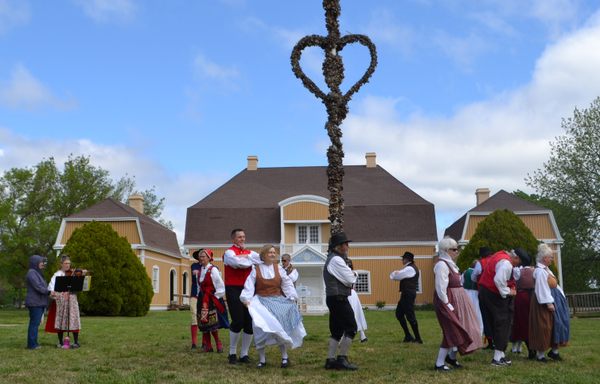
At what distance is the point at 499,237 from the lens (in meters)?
27.9

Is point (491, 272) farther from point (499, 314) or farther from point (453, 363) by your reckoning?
point (453, 363)

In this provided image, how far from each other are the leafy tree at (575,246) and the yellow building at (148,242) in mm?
23186

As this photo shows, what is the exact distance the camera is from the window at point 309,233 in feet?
126

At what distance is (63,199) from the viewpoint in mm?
46688

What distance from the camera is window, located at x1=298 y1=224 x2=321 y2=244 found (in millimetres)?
38344

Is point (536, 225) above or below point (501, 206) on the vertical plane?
below

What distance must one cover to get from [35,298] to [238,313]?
432 cm

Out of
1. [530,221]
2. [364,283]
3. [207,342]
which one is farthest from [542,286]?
[364,283]

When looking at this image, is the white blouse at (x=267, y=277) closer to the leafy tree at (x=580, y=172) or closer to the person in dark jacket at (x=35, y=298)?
the person in dark jacket at (x=35, y=298)

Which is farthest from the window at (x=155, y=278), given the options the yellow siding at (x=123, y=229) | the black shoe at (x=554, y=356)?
the black shoe at (x=554, y=356)

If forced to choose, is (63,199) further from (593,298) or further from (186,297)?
(593,298)

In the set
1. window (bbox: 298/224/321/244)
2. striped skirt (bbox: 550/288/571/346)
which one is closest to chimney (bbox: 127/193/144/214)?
window (bbox: 298/224/321/244)

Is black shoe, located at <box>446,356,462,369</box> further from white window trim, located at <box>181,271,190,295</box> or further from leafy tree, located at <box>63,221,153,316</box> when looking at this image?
white window trim, located at <box>181,271,190,295</box>

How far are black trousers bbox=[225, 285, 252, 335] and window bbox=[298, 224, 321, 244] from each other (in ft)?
94.8
